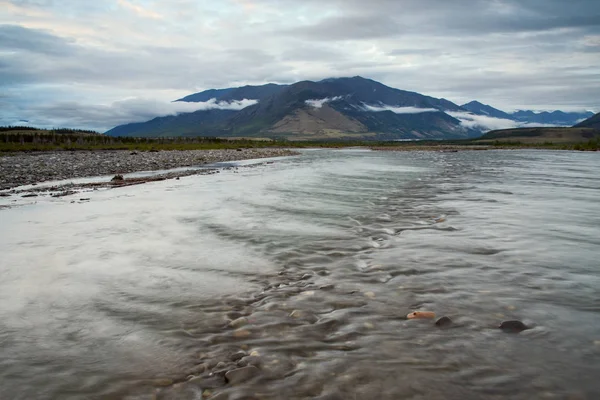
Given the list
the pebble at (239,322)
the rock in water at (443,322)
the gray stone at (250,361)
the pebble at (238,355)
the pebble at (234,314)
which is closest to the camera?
the gray stone at (250,361)

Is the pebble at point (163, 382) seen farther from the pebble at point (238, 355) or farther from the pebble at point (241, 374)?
the pebble at point (238, 355)

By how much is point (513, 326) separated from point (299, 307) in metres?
3.20

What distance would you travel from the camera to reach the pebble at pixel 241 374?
465cm

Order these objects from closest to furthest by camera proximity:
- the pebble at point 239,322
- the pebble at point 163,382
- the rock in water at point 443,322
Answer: the pebble at point 163,382 < the rock in water at point 443,322 < the pebble at point 239,322

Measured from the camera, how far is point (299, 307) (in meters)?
6.79

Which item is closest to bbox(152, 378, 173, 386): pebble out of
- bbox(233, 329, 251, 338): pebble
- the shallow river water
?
the shallow river water

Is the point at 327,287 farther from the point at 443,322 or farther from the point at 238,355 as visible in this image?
the point at 238,355

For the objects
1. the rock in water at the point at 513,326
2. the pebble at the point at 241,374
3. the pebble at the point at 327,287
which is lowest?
the rock in water at the point at 513,326

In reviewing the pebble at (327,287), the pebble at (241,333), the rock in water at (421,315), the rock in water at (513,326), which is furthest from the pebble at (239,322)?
the rock in water at (513,326)

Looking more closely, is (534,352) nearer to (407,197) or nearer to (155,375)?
(155,375)

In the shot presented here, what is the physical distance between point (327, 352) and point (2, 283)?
7119 mm

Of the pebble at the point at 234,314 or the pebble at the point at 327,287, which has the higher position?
the pebble at the point at 327,287

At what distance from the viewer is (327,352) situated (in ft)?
17.2

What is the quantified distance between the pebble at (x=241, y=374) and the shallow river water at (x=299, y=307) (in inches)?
1.4
